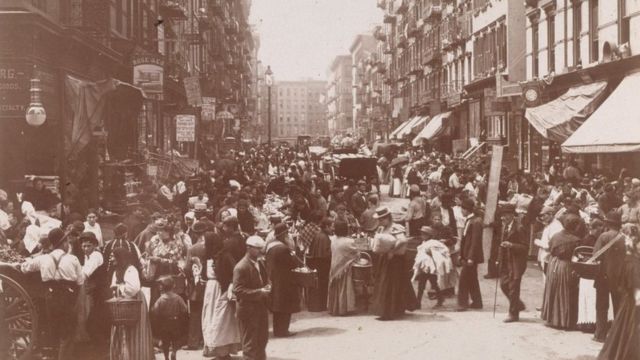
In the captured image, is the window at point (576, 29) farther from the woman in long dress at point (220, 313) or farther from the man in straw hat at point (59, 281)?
the man in straw hat at point (59, 281)

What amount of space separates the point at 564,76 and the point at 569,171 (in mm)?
6482

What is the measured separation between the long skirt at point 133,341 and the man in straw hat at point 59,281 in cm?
72

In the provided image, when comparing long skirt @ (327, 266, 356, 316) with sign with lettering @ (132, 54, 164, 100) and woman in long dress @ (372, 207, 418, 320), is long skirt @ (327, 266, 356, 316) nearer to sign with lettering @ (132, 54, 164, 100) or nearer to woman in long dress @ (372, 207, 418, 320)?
woman in long dress @ (372, 207, 418, 320)

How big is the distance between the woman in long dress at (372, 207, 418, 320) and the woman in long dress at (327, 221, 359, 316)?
1.58 feet

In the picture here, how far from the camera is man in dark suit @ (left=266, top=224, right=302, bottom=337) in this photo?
12.3 m

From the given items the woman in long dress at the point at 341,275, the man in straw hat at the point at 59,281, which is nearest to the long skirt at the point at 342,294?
the woman in long dress at the point at 341,275

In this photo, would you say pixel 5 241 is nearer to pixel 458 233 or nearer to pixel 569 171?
pixel 458 233

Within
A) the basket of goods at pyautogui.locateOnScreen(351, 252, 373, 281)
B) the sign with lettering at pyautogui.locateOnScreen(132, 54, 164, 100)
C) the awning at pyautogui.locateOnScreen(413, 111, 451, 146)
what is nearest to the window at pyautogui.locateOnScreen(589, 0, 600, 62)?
the sign with lettering at pyautogui.locateOnScreen(132, 54, 164, 100)

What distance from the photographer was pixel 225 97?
65.9 metres

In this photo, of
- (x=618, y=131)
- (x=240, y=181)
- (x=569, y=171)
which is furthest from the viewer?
(x=240, y=181)

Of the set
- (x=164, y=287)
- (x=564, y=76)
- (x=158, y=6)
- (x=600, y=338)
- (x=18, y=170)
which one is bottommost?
(x=600, y=338)

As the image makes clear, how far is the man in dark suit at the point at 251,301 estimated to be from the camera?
33.8 feet

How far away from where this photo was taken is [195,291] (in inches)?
461

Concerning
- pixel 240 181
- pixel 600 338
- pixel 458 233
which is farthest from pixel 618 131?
pixel 240 181
